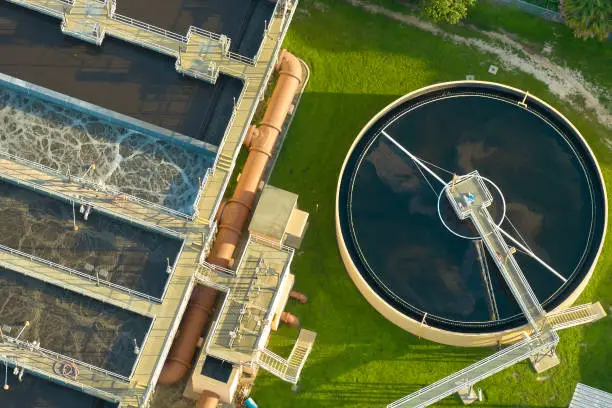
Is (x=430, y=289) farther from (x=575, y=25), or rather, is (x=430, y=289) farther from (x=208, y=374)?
(x=575, y=25)

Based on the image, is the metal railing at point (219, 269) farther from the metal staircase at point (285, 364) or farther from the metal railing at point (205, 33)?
the metal railing at point (205, 33)

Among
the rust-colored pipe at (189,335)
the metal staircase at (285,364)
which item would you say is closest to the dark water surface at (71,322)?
the rust-colored pipe at (189,335)

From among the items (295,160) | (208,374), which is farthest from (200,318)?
(295,160)

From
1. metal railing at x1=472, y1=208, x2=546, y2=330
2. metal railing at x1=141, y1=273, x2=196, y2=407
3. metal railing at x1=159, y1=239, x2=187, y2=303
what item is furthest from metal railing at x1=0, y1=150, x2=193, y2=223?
metal railing at x1=472, y1=208, x2=546, y2=330

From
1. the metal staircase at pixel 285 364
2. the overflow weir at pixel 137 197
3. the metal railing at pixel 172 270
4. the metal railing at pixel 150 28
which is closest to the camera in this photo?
the overflow weir at pixel 137 197

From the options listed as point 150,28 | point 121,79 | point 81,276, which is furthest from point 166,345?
point 150,28

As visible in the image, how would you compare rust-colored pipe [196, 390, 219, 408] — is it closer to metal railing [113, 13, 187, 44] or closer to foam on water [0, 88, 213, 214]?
foam on water [0, 88, 213, 214]
